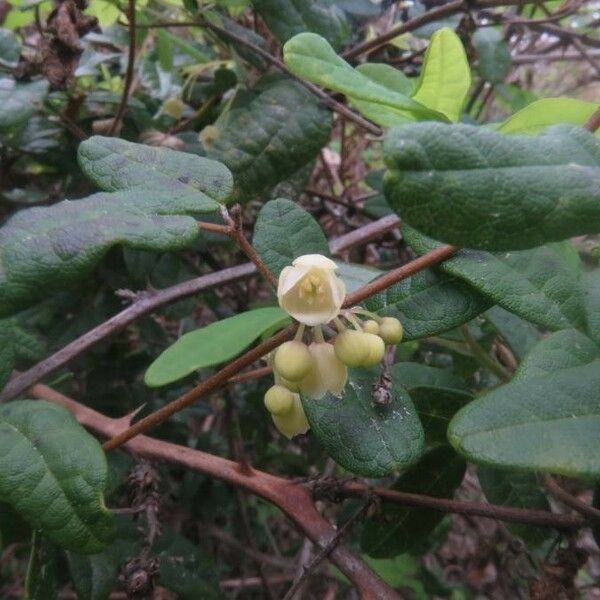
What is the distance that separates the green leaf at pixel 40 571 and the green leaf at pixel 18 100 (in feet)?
2.16

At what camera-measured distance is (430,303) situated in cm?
70

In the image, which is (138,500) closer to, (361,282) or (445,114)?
(361,282)

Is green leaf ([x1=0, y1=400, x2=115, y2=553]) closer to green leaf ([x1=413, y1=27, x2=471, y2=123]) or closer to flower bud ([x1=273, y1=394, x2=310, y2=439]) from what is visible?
flower bud ([x1=273, y1=394, x2=310, y2=439])

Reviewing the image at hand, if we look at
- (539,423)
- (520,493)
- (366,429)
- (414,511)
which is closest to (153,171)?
(366,429)

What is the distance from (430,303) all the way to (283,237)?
20 centimetres

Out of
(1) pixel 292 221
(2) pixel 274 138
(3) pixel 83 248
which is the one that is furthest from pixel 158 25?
→ (3) pixel 83 248

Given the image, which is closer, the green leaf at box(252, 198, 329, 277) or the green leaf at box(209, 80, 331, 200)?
the green leaf at box(252, 198, 329, 277)

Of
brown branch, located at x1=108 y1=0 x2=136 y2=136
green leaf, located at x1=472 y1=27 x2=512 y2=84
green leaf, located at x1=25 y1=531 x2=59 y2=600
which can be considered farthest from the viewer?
green leaf, located at x1=472 y1=27 x2=512 y2=84

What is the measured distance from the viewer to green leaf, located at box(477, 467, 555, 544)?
39.1 inches

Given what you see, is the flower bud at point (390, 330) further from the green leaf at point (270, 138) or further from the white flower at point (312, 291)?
the green leaf at point (270, 138)

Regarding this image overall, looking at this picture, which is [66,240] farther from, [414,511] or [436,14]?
[436,14]

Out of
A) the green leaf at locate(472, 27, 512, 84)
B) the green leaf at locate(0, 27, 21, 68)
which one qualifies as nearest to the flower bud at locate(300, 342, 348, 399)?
the green leaf at locate(0, 27, 21, 68)

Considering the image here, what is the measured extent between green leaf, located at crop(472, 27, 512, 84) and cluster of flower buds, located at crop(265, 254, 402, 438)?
1.01 meters

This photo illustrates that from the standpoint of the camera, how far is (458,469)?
94 centimetres
